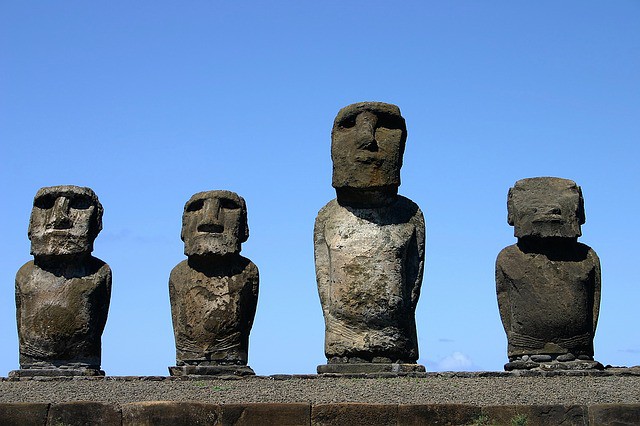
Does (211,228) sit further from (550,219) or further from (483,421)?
(483,421)

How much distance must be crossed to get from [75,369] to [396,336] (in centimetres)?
449

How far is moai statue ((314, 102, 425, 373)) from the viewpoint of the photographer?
1862 cm

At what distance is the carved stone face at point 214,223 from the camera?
64.4 feet

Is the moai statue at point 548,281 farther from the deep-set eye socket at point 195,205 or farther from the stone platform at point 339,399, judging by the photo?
the deep-set eye socket at point 195,205

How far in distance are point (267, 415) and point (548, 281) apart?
209 inches

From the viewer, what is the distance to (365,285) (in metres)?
18.8

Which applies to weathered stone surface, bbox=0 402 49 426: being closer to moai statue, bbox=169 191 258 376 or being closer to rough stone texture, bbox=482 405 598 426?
moai statue, bbox=169 191 258 376

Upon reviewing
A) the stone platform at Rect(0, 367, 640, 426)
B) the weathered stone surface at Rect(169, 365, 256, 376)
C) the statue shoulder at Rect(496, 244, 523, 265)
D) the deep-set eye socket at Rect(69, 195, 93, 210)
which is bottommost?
the stone platform at Rect(0, 367, 640, 426)

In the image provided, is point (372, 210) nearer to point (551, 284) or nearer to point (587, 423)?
point (551, 284)

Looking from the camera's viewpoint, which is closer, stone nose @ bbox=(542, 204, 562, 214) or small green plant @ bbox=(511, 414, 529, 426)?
small green plant @ bbox=(511, 414, 529, 426)

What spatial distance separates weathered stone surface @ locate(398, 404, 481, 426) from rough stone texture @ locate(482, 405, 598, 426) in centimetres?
17

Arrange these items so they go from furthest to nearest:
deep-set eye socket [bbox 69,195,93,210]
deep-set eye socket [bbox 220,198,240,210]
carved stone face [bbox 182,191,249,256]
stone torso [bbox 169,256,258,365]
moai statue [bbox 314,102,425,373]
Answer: deep-set eye socket [bbox 69,195,93,210]
deep-set eye socket [bbox 220,198,240,210]
carved stone face [bbox 182,191,249,256]
stone torso [bbox 169,256,258,365]
moai statue [bbox 314,102,425,373]

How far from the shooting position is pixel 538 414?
50.8ft

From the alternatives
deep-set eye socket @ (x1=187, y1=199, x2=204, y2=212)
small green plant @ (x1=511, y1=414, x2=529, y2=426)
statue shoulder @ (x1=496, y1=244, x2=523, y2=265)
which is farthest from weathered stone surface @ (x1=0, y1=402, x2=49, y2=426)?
statue shoulder @ (x1=496, y1=244, x2=523, y2=265)
